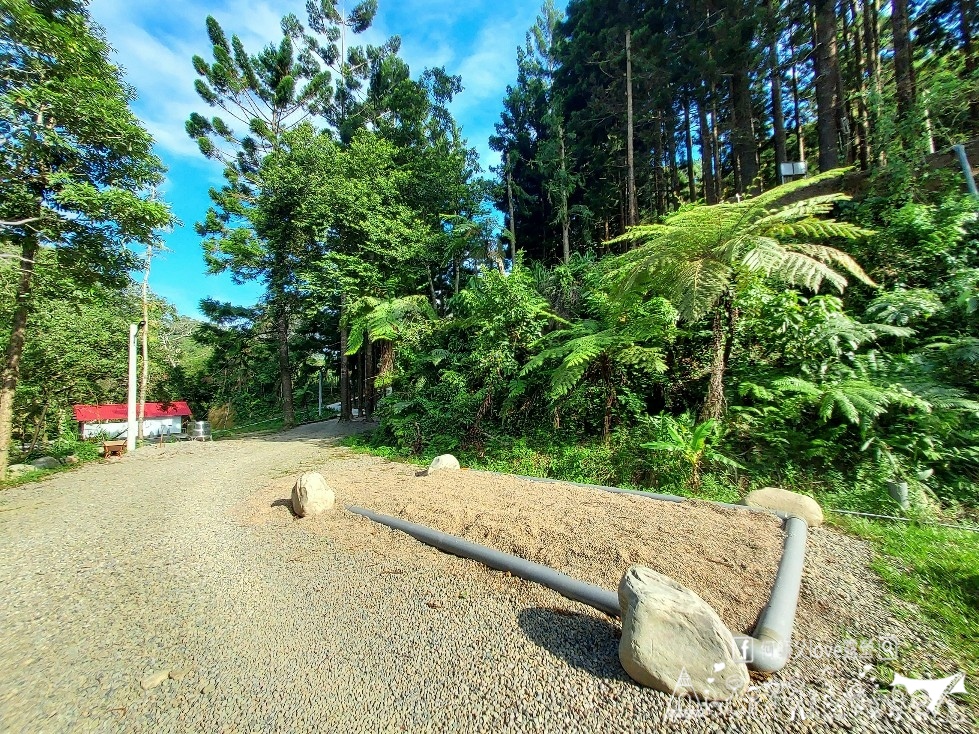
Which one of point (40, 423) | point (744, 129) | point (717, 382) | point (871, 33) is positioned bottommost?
point (40, 423)

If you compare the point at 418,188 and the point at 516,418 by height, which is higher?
the point at 418,188

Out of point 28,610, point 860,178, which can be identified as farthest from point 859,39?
point 28,610

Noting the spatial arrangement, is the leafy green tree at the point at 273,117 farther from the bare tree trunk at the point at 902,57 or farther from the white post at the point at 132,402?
the bare tree trunk at the point at 902,57

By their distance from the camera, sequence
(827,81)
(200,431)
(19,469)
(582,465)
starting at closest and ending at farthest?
(582,465) → (19,469) → (827,81) → (200,431)

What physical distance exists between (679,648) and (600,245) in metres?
9.52

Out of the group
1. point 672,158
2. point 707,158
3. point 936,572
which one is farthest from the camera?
point 672,158

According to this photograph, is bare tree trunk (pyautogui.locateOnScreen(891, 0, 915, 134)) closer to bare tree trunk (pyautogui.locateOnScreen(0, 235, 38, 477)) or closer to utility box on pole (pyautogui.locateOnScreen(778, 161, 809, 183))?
utility box on pole (pyautogui.locateOnScreen(778, 161, 809, 183))

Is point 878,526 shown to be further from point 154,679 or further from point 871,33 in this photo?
point 871,33

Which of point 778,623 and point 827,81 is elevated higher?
point 827,81

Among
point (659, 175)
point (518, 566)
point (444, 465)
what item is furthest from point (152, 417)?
point (518, 566)

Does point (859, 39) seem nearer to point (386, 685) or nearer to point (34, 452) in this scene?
point (386, 685)

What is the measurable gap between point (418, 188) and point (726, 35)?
9052 mm

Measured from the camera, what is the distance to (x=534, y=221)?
1645cm

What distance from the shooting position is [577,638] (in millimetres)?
1973
